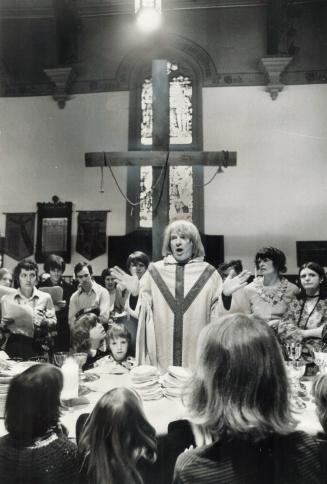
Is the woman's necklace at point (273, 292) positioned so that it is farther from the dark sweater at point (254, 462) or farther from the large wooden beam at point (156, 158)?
the dark sweater at point (254, 462)

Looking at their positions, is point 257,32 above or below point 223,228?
above

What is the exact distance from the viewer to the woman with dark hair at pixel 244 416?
3.69ft

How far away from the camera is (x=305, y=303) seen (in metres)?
3.42

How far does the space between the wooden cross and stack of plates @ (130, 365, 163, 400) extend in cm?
163

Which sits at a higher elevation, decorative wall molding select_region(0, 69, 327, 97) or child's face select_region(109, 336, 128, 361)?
decorative wall molding select_region(0, 69, 327, 97)

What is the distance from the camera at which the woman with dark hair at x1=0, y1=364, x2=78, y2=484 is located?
137cm

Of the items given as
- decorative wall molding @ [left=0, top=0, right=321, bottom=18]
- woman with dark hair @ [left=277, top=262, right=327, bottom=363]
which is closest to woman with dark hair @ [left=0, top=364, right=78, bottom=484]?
woman with dark hair @ [left=277, top=262, right=327, bottom=363]

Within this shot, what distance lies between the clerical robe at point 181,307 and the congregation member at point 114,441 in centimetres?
173

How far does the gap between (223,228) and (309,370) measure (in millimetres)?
5090

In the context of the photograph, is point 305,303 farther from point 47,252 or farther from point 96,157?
point 47,252

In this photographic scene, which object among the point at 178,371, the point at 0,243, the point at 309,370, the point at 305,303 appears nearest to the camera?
the point at 178,371

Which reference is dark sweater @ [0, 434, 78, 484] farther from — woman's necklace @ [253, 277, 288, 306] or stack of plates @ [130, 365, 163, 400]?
woman's necklace @ [253, 277, 288, 306]

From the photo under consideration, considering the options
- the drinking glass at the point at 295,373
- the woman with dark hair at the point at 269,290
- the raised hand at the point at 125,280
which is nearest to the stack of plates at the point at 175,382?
the drinking glass at the point at 295,373

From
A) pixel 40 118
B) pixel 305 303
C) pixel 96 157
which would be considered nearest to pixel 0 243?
pixel 40 118
